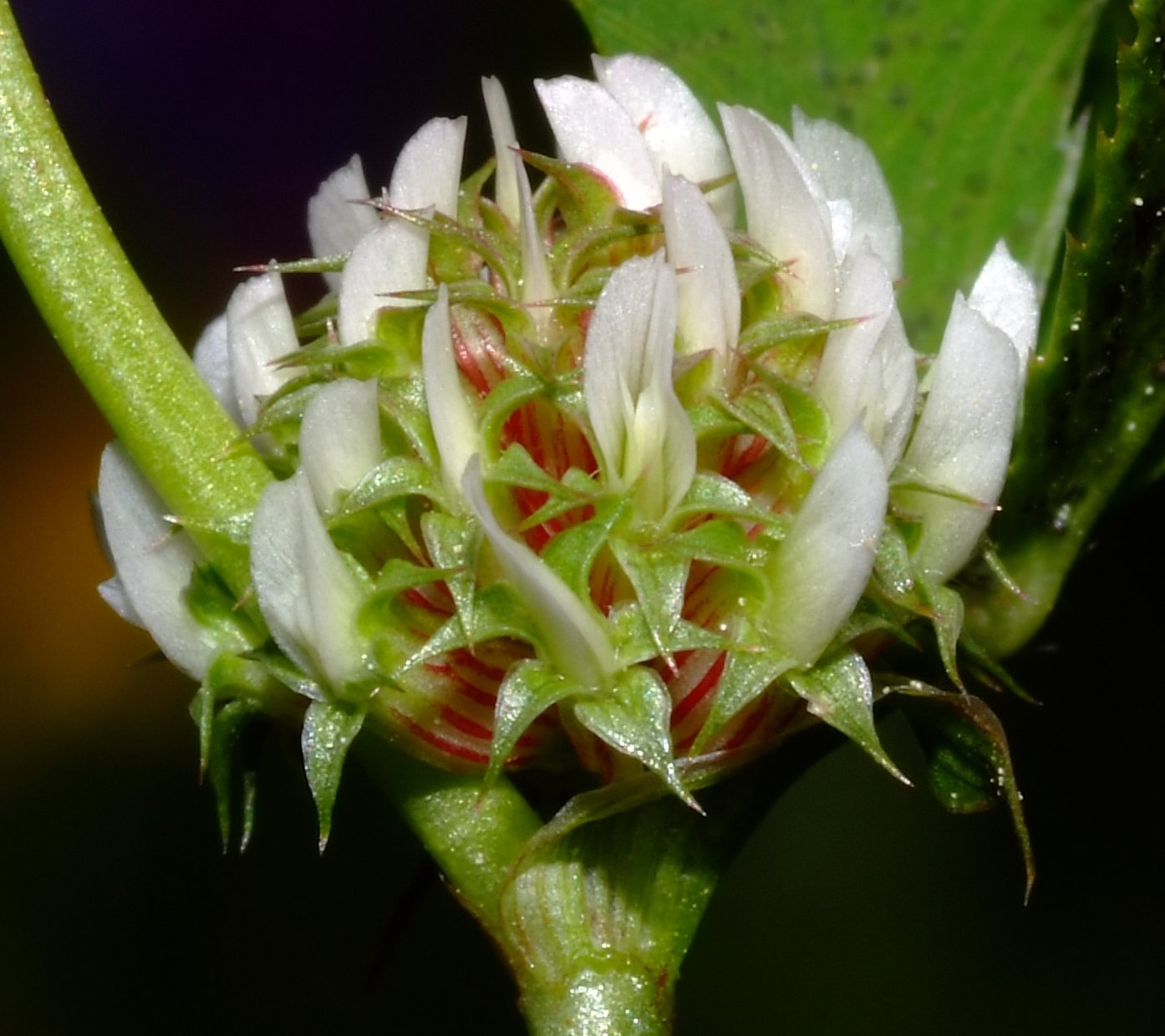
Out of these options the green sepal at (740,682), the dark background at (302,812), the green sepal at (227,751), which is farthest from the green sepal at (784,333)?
the dark background at (302,812)

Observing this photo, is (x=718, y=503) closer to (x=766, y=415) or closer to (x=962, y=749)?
(x=766, y=415)

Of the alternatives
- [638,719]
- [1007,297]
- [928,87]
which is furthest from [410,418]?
[928,87]

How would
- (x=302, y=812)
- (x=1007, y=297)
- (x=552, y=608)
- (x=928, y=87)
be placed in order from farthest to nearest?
(x=302, y=812) → (x=928, y=87) → (x=1007, y=297) → (x=552, y=608)

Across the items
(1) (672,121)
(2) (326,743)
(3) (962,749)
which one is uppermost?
→ (1) (672,121)

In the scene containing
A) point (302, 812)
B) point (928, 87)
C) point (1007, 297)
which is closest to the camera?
point (1007, 297)

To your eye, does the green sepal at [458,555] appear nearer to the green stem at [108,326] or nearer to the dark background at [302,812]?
the green stem at [108,326]

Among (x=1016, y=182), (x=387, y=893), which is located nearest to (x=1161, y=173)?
Answer: (x=1016, y=182)

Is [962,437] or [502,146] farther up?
[502,146]

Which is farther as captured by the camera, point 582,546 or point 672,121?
point 672,121
